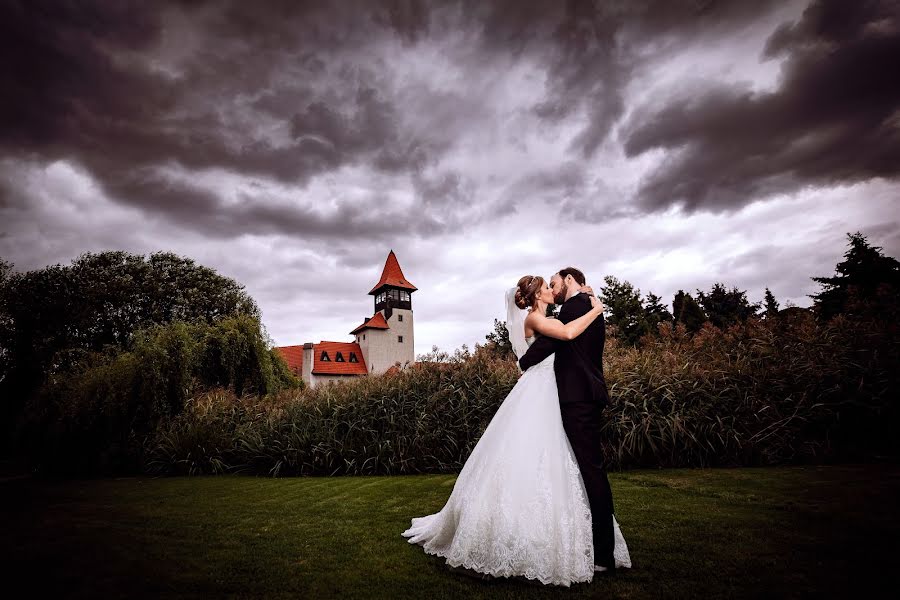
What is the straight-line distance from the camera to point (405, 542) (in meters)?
3.38

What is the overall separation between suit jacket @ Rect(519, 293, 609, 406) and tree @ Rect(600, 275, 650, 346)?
14.8 meters

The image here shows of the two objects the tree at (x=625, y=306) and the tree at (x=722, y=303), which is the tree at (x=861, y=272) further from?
the tree at (x=625, y=306)

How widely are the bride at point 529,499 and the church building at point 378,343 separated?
34.9 meters

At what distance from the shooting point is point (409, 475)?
672 cm

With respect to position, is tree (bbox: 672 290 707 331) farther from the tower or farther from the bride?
the tower

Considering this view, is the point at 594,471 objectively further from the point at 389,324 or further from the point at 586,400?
the point at 389,324

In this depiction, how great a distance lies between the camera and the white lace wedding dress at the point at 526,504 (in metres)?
2.48

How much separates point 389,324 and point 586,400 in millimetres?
40435

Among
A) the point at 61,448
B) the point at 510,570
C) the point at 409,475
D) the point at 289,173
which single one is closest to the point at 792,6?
the point at 510,570

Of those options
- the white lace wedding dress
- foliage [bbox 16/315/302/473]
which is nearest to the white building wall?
foliage [bbox 16/315/302/473]

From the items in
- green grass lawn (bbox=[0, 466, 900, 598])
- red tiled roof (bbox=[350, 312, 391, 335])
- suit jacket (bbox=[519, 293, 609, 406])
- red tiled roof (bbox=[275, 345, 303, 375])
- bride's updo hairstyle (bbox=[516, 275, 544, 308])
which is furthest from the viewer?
red tiled roof (bbox=[350, 312, 391, 335])

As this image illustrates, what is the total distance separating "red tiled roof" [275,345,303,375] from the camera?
3767cm

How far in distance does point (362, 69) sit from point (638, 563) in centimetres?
1004

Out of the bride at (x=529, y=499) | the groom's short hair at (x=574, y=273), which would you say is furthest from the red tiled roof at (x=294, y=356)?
the groom's short hair at (x=574, y=273)
